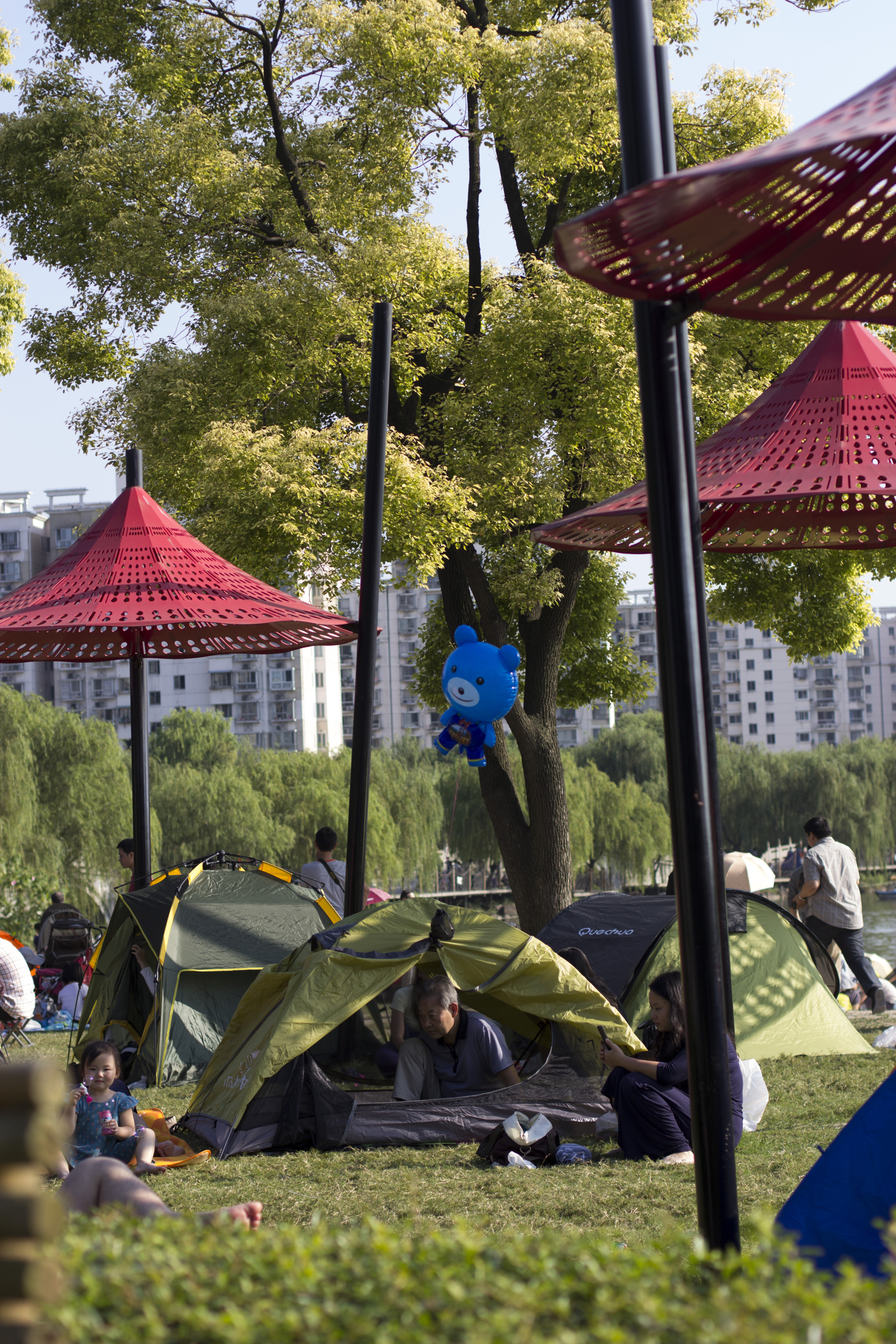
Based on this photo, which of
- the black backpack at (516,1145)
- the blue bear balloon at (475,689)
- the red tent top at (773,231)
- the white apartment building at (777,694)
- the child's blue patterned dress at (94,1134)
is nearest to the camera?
the red tent top at (773,231)

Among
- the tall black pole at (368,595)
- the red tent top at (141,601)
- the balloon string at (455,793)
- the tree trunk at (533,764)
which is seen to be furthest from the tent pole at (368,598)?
the tree trunk at (533,764)

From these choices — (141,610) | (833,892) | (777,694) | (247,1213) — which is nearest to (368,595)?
(141,610)

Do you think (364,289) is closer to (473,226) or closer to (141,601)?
(473,226)

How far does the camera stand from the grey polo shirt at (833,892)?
966 cm

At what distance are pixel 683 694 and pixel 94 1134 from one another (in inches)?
163

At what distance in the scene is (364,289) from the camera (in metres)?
11.3

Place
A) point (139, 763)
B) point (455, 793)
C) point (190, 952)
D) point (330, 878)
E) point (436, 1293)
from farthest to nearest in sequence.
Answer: point (455, 793)
point (330, 878)
point (139, 763)
point (190, 952)
point (436, 1293)

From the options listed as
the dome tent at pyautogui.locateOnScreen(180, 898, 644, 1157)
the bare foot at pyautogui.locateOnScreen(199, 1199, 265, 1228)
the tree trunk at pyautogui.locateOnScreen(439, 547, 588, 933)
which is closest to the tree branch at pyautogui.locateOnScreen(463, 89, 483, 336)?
the tree trunk at pyautogui.locateOnScreen(439, 547, 588, 933)

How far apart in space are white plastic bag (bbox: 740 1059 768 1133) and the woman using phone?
444 mm

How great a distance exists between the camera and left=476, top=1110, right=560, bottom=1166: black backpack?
19.8 feet

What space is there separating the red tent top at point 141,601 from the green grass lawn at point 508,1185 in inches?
137

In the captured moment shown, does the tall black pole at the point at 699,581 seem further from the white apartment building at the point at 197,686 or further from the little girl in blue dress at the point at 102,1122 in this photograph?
the white apartment building at the point at 197,686

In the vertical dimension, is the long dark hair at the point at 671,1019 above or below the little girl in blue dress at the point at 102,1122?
above

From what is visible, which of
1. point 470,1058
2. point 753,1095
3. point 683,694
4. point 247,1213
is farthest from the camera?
point 470,1058
